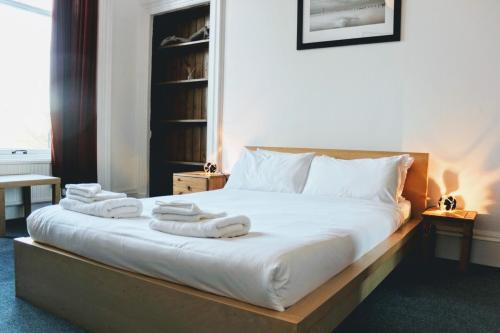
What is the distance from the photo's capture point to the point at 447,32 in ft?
9.98

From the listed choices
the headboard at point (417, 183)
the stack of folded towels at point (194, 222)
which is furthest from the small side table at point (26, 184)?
the headboard at point (417, 183)

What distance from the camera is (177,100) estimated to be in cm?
493

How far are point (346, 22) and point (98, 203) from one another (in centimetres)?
244

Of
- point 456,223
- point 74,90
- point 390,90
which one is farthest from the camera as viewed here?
point 74,90

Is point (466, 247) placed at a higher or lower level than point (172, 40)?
lower

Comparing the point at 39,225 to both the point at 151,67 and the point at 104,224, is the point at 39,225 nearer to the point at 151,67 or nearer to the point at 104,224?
the point at 104,224

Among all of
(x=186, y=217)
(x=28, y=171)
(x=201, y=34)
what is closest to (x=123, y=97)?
(x=201, y=34)

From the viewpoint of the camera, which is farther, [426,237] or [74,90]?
[74,90]

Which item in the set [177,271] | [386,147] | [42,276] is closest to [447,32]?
[386,147]

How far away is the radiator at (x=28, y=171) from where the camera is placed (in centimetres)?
392

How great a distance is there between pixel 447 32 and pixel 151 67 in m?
3.10

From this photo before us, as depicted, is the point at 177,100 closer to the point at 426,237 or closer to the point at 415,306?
the point at 426,237

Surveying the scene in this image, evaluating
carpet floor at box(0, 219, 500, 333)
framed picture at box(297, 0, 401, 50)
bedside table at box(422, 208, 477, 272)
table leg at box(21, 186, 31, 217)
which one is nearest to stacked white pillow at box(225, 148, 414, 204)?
bedside table at box(422, 208, 477, 272)

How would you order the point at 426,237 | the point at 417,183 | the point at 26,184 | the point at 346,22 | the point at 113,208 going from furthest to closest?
1. the point at 26,184
2. the point at 346,22
3. the point at 417,183
4. the point at 426,237
5. the point at 113,208
